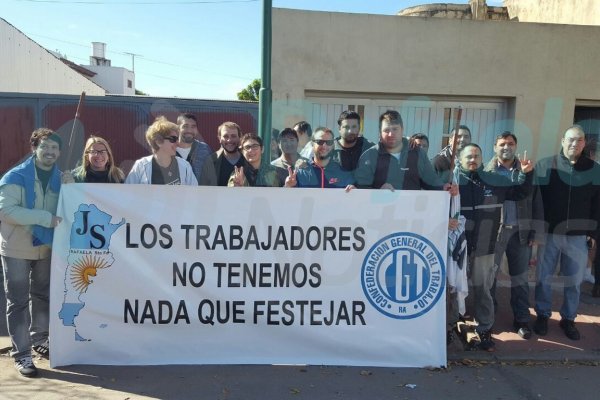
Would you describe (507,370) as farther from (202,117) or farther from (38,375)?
(202,117)

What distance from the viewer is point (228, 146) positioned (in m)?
4.91

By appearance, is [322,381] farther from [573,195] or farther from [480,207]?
[573,195]

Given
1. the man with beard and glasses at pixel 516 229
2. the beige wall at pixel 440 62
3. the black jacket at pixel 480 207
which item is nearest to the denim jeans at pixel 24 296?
the black jacket at pixel 480 207

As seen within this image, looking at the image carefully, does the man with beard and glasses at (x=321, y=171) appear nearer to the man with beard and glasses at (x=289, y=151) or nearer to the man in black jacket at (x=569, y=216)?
the man with beard and glasses at (x=289, y=151)

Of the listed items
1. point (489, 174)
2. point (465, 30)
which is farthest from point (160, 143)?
point (465, 30)

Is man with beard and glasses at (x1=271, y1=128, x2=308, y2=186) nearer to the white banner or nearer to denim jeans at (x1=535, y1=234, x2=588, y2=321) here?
the white banner

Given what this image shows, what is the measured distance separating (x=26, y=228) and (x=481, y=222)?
3.79 m

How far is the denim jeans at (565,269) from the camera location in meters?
4.66

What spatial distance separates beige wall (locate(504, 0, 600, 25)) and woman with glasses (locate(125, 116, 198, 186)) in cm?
740

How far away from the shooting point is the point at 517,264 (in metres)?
4.78

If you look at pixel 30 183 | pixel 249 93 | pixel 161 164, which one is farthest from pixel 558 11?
pixel 249 93

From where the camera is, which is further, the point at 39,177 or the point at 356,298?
the point at 356,298

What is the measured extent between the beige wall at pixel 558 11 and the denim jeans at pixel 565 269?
5.13m

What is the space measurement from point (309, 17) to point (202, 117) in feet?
8.92
